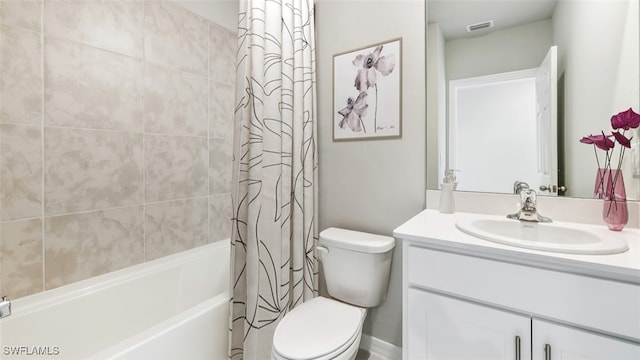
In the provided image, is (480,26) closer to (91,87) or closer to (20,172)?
(91,87)

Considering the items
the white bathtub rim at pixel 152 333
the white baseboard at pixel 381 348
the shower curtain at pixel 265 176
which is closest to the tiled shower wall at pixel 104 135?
the white bathtub rim at pixel 152 333

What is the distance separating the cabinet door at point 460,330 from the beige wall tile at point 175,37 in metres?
1.98

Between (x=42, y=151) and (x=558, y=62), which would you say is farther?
(x=42, y=151)

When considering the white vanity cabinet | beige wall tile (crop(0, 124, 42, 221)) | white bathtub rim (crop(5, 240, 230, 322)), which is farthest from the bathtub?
the white vanity cabinet

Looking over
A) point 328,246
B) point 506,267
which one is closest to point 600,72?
point 506,267

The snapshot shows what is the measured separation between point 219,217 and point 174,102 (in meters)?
0.91

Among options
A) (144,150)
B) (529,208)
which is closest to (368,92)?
(529,208)

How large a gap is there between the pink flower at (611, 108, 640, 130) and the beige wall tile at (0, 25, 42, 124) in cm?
245

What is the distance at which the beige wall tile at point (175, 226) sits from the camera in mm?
1723

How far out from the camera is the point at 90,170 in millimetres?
1456

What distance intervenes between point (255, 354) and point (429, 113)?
1.50 metres

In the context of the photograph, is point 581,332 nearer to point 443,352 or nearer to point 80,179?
point 443,352

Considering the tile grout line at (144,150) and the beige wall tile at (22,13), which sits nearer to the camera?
the beige wall tile at (22,13)

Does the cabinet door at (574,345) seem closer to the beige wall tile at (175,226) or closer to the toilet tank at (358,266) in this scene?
Result: the toilet tank at (358,266)
